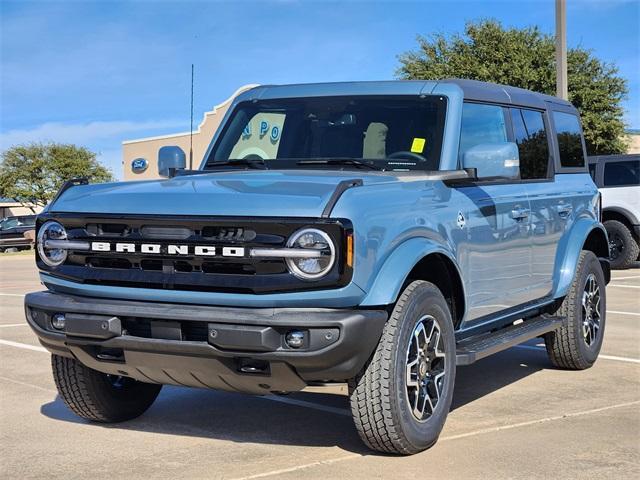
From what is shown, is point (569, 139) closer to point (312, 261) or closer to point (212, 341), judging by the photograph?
point (312, 261)

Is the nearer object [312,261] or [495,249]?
[312,261]

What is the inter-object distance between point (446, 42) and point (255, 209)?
2728 cm

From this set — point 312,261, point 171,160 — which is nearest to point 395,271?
point 312,261

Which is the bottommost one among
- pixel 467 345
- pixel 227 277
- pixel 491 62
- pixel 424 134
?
pixel 467 345

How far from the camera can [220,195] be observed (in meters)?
4.30

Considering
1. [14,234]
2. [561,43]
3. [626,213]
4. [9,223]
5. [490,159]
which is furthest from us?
[9,223]

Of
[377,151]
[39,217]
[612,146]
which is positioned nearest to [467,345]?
[377,151]

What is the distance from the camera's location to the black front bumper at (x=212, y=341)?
4.00 metres

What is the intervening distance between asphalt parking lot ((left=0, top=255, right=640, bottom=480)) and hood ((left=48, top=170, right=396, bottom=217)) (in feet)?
4.01

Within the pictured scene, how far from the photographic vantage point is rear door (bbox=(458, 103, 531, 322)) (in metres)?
5.24

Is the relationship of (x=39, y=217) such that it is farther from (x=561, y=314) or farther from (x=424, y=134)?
(x=561, y=314)

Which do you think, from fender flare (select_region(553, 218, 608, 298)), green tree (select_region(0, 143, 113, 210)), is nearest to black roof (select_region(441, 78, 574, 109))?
fender flare (select_region(553, 218, 608, 298))

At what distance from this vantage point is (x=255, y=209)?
4.12 m

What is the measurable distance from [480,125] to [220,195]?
2.23 m
